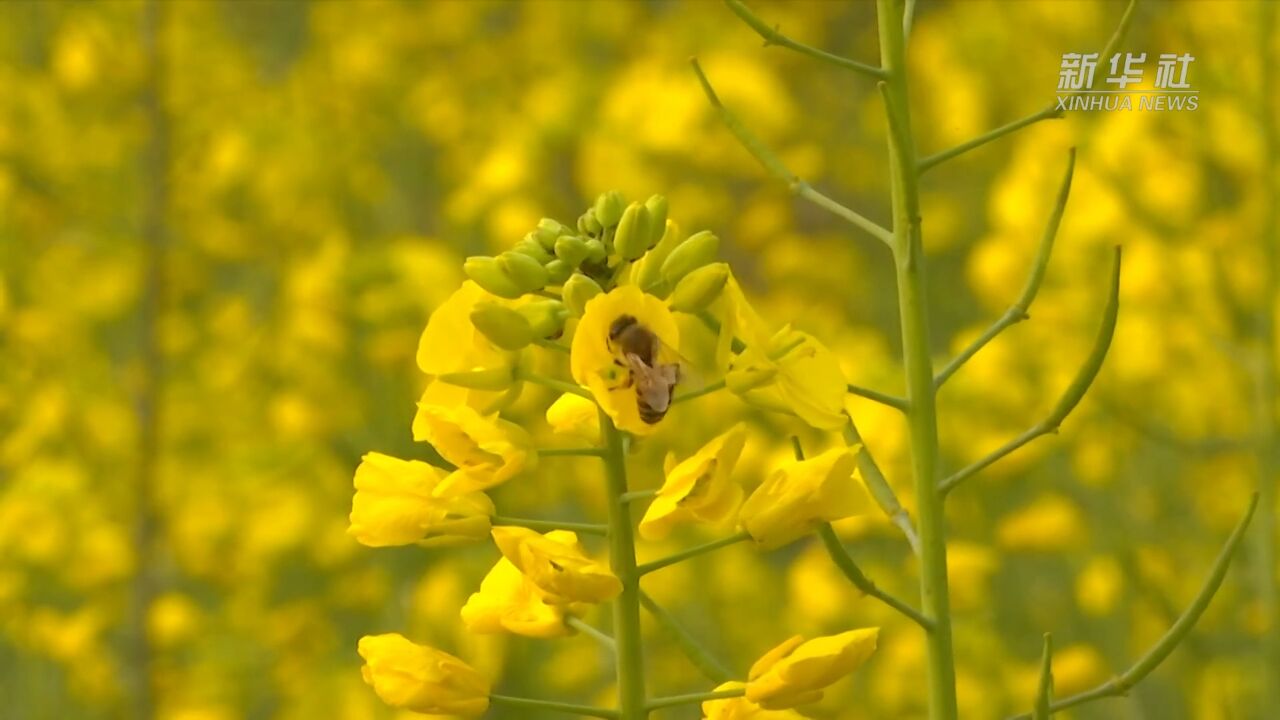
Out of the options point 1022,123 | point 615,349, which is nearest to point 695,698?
point 615,349

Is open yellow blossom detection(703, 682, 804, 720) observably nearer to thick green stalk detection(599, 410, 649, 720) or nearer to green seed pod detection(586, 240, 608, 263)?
thick green stalk detection(599, 410, 649, 720)

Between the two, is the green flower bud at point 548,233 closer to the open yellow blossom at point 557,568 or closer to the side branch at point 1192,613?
the open yellow blossom at point 557,568

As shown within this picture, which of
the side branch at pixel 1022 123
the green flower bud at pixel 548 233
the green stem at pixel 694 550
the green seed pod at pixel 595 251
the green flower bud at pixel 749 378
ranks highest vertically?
the side branch at pixel 1022 123

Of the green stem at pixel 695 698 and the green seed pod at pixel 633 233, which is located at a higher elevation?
the green seed pod at pixel 633 233

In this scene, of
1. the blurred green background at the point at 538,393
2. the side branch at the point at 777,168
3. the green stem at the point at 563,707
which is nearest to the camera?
the green stem at the point at 563,707

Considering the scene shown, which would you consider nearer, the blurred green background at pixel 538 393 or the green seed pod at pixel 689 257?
the green seed pod at pixel 689 257

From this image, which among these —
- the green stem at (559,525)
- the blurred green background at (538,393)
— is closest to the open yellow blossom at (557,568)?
the green stem at (559,525)

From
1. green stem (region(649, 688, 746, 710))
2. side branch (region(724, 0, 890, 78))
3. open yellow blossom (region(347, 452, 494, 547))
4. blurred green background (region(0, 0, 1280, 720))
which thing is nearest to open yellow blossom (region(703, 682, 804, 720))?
green stem (region(649, 688, 746, 710))

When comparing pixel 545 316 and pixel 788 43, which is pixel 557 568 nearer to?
pixel 545 316
